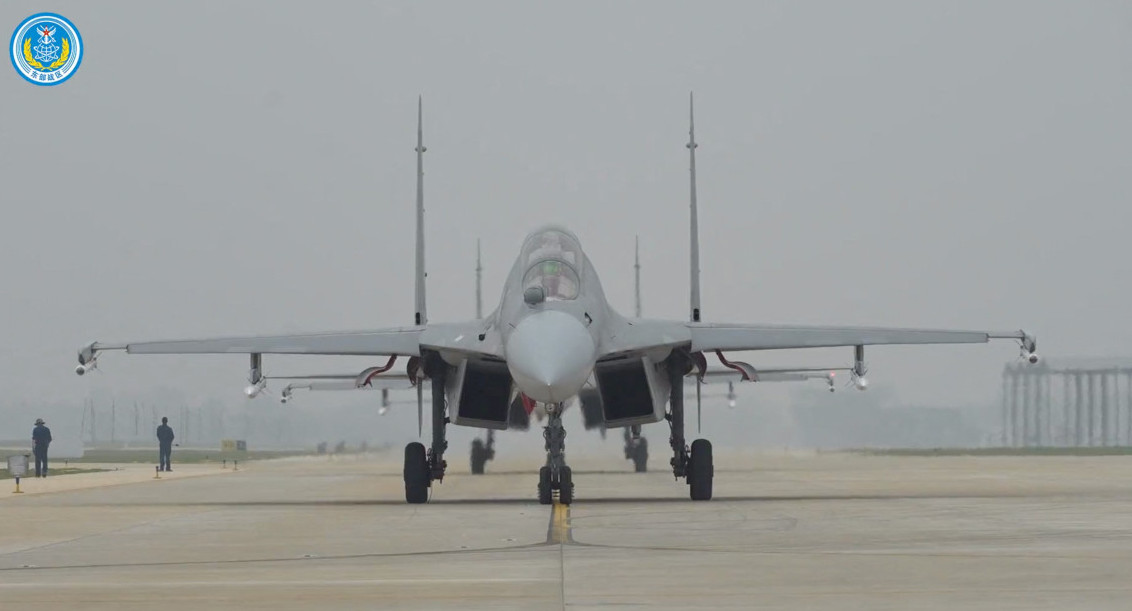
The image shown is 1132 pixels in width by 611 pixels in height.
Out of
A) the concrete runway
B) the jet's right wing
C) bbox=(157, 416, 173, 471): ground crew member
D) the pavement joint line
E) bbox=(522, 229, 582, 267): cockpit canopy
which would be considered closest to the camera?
the concrete runway

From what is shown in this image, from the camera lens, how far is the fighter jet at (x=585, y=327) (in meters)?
20.9

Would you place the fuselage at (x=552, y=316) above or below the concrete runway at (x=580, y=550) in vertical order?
above

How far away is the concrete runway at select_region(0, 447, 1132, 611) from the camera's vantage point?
1013cm

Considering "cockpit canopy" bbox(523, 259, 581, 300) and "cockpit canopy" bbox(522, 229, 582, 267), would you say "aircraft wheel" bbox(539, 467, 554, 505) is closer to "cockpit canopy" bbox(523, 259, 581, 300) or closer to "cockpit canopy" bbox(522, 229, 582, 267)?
"cockpit canopy" bbox(523, 259, 581, 300)

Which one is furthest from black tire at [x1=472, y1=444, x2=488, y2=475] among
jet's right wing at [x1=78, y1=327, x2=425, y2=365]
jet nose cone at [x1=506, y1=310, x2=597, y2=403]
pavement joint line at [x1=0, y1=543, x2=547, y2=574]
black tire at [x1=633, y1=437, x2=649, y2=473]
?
pavement joint line at [x1=0, y1=543, x2=547, y2=574]

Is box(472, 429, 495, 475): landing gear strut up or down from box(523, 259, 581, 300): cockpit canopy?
down

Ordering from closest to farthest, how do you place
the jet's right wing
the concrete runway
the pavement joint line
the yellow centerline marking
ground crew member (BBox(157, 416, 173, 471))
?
1. the concrete runway
2. the pavement joint line
3. the yellow centerline marking
4. the jet's right wing
5. ground crew member (BBox(157, 416, 173, 471))

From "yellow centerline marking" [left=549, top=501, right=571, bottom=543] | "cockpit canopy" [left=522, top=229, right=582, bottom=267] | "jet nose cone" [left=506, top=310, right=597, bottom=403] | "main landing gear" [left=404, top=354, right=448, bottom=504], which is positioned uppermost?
"cockpit canopy" [left=522, top=229, right=582, bottom=267]

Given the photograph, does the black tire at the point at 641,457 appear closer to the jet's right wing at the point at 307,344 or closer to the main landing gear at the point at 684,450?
the main landing gear at the point at 684,450

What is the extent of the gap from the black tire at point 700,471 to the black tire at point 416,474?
11.4ft

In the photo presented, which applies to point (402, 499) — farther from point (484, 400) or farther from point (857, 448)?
point (857, 448)

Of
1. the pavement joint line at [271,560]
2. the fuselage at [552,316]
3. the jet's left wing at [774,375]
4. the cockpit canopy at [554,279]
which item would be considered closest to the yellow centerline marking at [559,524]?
the pavement joint line at [271,560]

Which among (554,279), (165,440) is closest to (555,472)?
(554,279)

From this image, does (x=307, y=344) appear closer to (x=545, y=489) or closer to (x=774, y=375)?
(x=545, y=489)
